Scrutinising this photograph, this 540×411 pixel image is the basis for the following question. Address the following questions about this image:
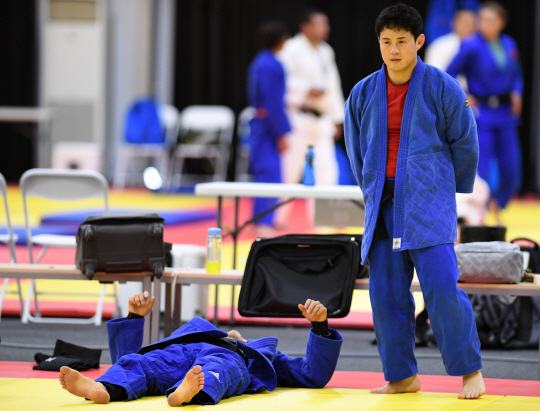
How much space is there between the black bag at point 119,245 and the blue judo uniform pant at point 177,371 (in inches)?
23.4

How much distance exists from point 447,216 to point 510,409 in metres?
0.63

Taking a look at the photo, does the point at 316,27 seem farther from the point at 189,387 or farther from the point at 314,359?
the point at 189,387

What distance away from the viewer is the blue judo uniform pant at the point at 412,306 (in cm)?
251

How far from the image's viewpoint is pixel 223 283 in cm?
310

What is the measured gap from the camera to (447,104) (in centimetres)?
256

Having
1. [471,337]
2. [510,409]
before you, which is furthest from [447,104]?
[510,409]

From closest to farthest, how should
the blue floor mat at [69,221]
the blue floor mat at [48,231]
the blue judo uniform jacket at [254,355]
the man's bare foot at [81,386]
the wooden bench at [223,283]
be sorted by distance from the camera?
the man's bare foot at [81,386]
the blue judo uniform jacket at [254,355]
the wooden bench at [223,283]
the blue floor mat at [48,231]
the blue floor mat at [69,221]

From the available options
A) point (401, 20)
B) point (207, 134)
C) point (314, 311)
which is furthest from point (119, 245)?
point (207, 134)

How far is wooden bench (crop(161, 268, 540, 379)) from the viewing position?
2975 millimetres

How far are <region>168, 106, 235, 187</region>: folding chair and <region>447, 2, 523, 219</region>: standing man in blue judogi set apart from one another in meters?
4.16

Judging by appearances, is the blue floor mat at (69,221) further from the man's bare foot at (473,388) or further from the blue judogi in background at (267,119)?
the man's bare foot at (473,388)

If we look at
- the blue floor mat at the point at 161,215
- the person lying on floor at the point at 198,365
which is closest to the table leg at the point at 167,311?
the person lying on floor at the point at 198,365

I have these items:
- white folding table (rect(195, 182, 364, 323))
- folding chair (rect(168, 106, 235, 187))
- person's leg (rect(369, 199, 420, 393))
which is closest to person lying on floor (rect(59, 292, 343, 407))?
person's leg (rect(369, 199, 420, 393))

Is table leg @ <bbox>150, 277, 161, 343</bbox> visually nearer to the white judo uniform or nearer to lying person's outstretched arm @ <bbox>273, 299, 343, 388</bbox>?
lying person's outstretched arm @ <bbox>273, 299, 343, 388</bbox>
